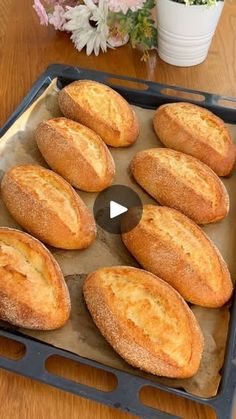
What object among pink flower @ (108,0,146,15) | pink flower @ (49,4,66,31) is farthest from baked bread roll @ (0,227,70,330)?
pink flower @ (49,4,66,31)

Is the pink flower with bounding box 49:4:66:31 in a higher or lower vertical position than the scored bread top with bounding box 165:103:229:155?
higher

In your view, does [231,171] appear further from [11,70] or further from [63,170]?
[11,70]

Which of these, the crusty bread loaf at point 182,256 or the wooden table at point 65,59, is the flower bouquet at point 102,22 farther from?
the crusty bread loaf at point 182,256

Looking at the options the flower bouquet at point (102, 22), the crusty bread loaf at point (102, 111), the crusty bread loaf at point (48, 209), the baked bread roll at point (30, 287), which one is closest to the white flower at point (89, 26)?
the flower bouquet at point (102, 22)

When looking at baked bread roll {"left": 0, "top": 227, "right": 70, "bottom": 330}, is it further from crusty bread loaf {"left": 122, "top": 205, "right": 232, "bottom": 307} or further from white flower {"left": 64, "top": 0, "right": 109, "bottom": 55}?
white flower {"left": 64, "top": 0, "right": 109, "bottom": 55}

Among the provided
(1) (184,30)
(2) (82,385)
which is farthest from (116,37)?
(2) (82,385)

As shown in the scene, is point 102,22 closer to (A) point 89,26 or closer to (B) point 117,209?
(A) point 89,26

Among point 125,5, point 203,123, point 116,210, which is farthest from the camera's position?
point 125,5
